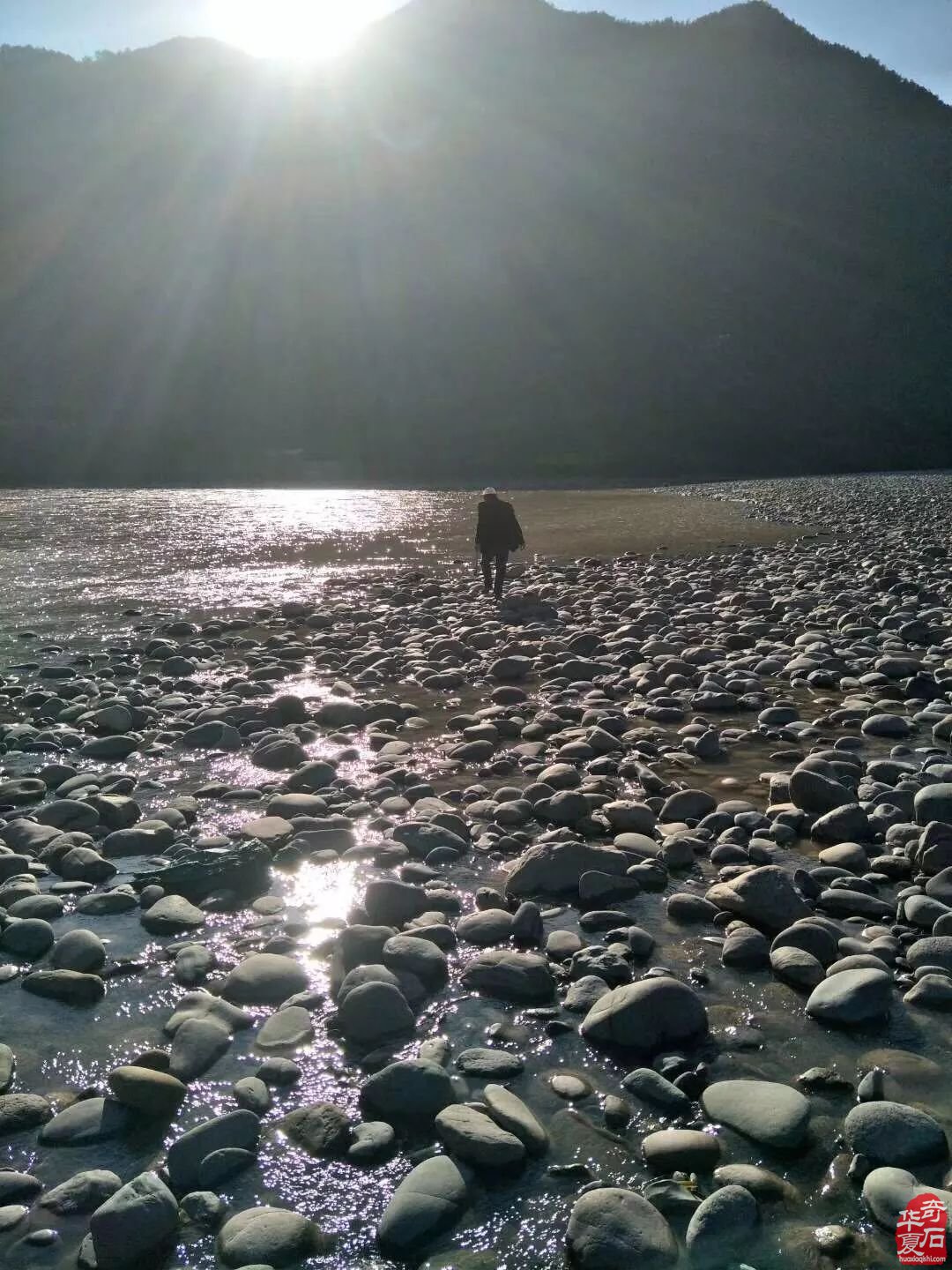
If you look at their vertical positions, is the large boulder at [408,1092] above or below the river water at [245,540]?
below

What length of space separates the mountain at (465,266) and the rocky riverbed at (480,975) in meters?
48.4

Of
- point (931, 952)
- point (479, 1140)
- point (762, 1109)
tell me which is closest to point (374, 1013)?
point (479, 1140)

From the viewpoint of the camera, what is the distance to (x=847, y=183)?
352 ft

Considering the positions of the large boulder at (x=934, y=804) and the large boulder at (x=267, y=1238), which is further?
the large boulder at (x=934, y=804)

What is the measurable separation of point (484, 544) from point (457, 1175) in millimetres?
11538

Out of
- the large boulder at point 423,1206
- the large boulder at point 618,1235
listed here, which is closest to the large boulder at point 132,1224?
the large boulder at point 423,1206

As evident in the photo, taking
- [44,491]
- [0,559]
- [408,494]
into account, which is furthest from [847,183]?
[0,559]

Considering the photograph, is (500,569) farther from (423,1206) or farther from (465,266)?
(465,266)

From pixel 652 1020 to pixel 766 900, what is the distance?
1013 mm

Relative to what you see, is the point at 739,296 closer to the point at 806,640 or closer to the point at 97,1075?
the point at 806,640

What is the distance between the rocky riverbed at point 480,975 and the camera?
2.84m

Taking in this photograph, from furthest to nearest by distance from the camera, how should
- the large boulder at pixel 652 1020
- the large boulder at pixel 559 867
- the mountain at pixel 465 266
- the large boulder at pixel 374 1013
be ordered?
the mountain at pixel 465 266 → the large boulder at pixel 559 867 → the large boulder at pixel 374 1013 → the large boulder at pixel 652 1020

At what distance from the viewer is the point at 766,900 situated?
14.3 ft

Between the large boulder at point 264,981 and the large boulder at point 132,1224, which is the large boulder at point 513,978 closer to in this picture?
the large boulder at point 264,981
